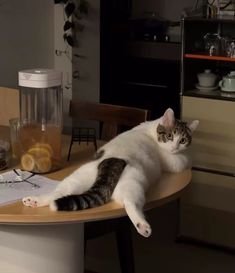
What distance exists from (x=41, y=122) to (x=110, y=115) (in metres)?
0.57

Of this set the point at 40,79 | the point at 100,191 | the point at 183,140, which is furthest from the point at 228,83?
the point at 100,191

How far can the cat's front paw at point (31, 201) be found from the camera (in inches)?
65.4

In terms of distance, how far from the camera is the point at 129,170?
1.74m

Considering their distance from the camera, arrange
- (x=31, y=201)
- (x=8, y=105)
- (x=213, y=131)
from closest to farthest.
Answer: (x=31, y=201) < (x=8, y=105) < (x=213, y=131)

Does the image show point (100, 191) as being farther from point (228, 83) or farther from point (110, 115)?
point (228, 83)

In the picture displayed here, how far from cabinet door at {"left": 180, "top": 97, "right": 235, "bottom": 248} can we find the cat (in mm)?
→ 1016

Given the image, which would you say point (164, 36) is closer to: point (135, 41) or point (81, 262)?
point (135, 41)

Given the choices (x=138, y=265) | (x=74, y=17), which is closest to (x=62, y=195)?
(x=138, y=265)

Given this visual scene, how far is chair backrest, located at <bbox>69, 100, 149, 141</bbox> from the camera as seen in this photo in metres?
2.56

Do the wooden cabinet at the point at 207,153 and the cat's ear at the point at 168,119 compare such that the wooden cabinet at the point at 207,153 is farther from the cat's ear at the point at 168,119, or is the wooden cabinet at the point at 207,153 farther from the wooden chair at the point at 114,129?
the cat's ear at the point at 168,119

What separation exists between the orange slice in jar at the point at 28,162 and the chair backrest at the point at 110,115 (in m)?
0.67

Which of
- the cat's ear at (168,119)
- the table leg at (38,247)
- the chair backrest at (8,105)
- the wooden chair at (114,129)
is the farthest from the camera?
the chair backrest at (8,105)

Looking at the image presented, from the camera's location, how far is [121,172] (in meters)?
1.72

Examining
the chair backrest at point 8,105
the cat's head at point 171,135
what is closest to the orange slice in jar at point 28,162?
the cat's head at point 171,135
